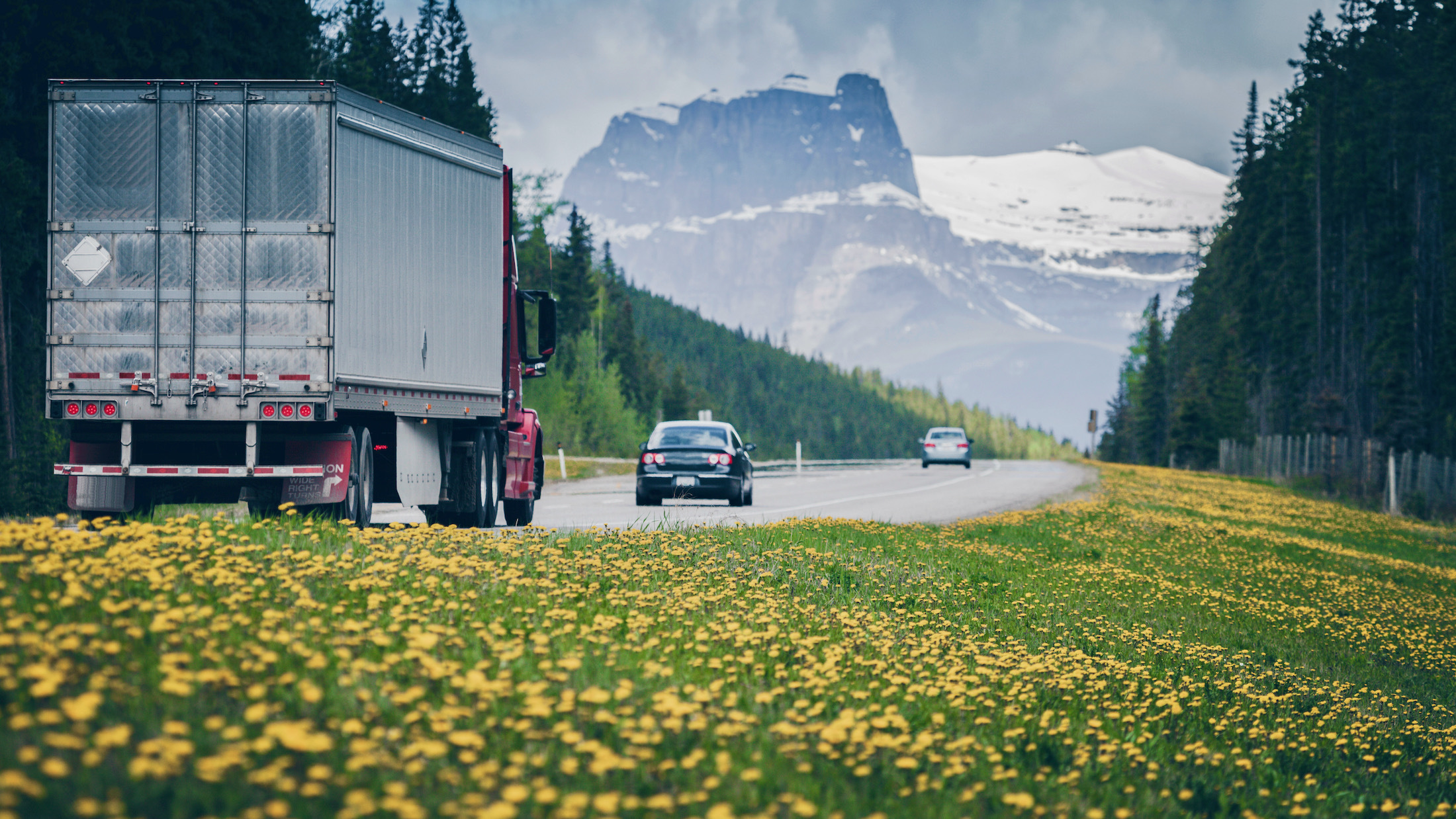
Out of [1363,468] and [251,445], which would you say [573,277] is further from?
[251,445]

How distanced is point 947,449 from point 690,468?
32.7 metres

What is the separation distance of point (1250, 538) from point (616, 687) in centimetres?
2007

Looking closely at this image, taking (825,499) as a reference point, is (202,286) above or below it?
above

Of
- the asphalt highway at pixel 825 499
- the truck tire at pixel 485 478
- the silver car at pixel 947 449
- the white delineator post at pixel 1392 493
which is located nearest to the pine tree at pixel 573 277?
the silver car at pixel 947 449

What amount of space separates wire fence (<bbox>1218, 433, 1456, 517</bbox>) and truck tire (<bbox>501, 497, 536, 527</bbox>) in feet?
111

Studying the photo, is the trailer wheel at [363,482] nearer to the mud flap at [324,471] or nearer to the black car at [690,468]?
the mud flap at [324,471]

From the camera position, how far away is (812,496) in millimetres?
26984

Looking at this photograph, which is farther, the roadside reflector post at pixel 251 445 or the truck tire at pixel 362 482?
the truck tire at pixel 362 482

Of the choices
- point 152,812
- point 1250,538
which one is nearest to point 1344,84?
point 1250,538

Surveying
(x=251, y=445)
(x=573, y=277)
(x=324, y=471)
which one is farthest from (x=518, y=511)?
(x=573, y=277)

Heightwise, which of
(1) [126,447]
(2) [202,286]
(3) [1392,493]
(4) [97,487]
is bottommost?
(3) [1392,493]

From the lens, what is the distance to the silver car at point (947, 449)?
51.4 metres

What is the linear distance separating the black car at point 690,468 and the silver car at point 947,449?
31.1 m

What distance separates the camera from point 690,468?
2080 cm
